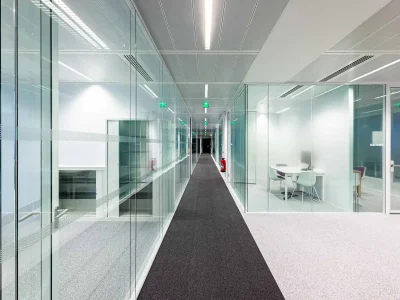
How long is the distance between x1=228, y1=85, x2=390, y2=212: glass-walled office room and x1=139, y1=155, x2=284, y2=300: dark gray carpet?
1.53m

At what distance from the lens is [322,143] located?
5199 mm

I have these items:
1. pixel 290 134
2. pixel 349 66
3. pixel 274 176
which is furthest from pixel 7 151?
pixel 274 176

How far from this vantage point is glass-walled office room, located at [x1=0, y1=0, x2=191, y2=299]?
875 mm

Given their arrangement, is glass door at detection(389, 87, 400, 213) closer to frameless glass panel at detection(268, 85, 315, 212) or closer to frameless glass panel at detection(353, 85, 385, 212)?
frameless glass panel at detection(353, 85, 385, 212)

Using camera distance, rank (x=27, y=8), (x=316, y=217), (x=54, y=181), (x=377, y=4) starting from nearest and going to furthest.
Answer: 1. (x=27, y=8)
2. (x=54, y=181)
3. (x=377, y=4)
4. (x=316, y=217)

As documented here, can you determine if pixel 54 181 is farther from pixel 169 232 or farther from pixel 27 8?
pixel 169 232

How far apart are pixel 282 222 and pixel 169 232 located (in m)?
2.45

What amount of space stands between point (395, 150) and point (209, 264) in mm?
5435

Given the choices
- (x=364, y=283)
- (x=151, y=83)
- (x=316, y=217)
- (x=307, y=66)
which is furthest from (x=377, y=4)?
(x=316, y=217)

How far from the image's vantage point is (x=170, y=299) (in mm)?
2232

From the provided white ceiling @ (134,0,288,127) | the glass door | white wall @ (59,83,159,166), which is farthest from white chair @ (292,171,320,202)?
white wall @ (59,83,159,166)

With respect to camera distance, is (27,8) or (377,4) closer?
(27,8)

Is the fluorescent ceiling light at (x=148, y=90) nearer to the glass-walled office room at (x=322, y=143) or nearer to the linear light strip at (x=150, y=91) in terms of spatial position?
the linear light strip at (x=150, y=91)

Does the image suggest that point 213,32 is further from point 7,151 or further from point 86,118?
point 7,151
